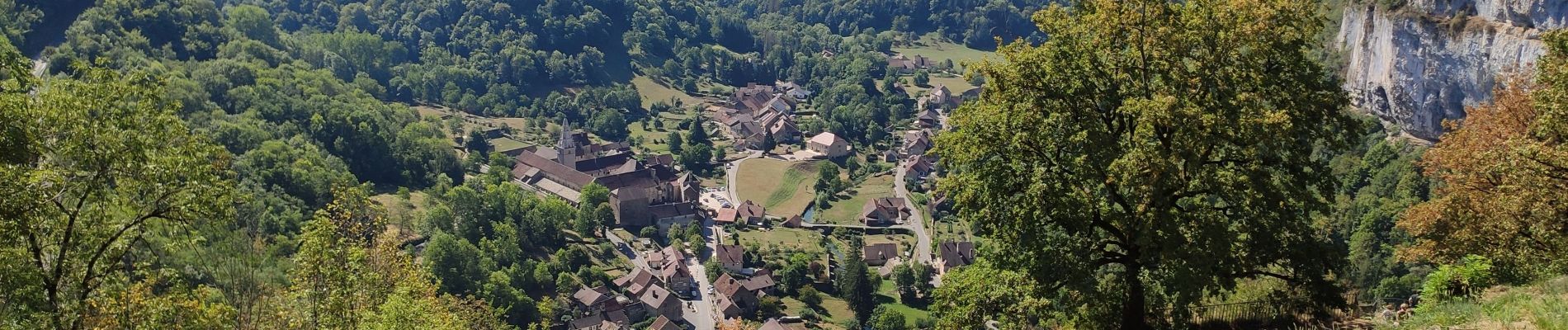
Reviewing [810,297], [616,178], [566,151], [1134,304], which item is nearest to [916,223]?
[810,297]

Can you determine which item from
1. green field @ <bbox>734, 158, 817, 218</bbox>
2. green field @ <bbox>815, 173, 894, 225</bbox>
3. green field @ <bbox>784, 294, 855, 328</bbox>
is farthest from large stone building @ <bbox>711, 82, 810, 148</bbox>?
green field @ <bbox>784, 294, 855, 328</bbox>

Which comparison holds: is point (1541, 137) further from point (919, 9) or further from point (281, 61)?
point (919, 9)

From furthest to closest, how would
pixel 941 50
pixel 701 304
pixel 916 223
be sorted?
pixel 941 50
pixel 916 223
pixel 701 304

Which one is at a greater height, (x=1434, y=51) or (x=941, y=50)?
(x=1434, y=51)

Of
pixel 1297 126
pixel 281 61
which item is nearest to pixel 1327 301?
pixel 1297 126

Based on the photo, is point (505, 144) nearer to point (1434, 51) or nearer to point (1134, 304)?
point (1434, 51)

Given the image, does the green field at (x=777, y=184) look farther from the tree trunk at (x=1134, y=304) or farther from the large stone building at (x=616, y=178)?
the tree trunk at (x=1134, y=304)

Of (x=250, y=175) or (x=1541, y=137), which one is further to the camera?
(x=250, y=175)
